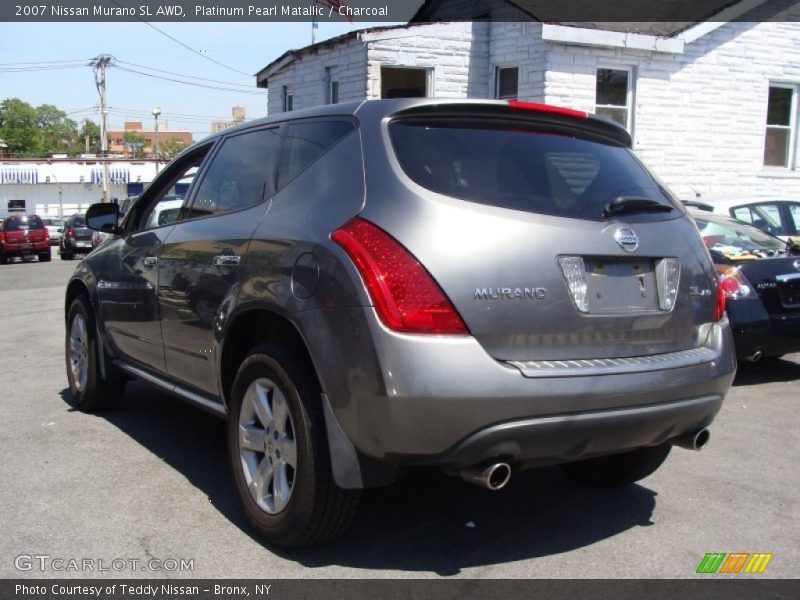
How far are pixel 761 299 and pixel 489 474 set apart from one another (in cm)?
459

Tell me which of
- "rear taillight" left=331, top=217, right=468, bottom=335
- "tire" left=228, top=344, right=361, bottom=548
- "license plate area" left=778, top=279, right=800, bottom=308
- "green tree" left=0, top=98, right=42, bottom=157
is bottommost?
"tire" left=228, top=344, right=361, bottom=548

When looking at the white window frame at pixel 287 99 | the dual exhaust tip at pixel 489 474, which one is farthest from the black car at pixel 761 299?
the white window frame at pixel 287 99

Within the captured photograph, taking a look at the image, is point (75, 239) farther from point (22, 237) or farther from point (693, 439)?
point (693, 439)

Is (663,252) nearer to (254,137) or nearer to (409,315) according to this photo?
(409,315)

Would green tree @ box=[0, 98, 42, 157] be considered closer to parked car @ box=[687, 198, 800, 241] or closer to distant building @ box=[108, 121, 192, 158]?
distant building @ box=[108, 121, 192, 158]

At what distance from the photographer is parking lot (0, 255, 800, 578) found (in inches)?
134

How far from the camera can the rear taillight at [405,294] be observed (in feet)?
9.48

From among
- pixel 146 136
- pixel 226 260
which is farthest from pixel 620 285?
pixel 146 136

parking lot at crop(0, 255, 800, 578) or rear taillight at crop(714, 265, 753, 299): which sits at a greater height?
rear taillight at crop(714, 265, 753, 299)

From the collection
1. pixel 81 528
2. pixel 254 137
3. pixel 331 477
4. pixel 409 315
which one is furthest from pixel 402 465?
pixel 254 137

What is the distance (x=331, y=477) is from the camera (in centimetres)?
319

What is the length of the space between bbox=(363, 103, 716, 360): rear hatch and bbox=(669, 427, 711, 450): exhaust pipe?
0.40 meters

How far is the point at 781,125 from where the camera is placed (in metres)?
14.9

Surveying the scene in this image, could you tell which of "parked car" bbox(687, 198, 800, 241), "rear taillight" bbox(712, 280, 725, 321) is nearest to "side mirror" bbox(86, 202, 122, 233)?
"rear taillight" bbox(712, 280, 725, 321)
